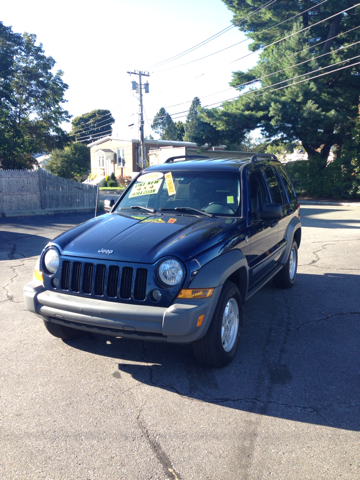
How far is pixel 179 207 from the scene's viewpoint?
4.84 m

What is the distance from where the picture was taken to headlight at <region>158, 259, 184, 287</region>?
351cm

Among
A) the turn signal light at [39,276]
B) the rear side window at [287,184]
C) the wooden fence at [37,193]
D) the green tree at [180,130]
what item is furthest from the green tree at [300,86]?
the green tree at [180,130]

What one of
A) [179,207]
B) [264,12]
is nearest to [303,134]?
[264,12]

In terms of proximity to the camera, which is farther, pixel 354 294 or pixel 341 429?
pixel 354 294

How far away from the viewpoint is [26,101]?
27562mm

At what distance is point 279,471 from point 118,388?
4.99 feet

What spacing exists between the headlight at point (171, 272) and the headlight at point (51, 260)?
1070 millimetres

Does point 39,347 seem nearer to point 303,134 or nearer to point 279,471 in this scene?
point 279,471

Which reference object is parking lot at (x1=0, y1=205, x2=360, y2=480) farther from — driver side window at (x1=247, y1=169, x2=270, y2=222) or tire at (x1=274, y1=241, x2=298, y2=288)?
driver side window at (x1=247, y1=169, x2=270, y2=222)

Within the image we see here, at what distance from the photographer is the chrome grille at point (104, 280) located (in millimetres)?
3555

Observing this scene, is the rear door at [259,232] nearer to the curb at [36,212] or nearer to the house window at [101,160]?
the curb at [36,212]

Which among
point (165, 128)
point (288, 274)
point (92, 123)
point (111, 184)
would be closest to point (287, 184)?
point (288, 274)

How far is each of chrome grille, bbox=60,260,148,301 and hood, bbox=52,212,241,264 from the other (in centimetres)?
9

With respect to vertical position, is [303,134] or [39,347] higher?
[303,134]
